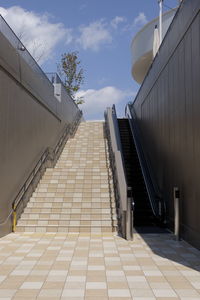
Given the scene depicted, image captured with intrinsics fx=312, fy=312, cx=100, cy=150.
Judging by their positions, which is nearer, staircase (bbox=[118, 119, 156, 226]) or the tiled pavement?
the tiled pavement

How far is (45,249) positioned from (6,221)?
1857mm

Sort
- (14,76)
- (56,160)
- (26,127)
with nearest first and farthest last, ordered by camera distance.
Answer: (14,76), (26,127), (56,160)

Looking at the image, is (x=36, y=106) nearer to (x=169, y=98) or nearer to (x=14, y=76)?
(x=14, y=76)

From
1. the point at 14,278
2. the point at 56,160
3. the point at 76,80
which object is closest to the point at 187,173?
the point at 14,278

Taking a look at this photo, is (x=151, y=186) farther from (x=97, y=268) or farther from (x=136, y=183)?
(x=97, y=268)

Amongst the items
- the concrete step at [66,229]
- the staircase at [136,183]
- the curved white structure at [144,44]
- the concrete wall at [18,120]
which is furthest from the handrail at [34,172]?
the curved white structure at [144,44]

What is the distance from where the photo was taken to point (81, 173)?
11.2 meters

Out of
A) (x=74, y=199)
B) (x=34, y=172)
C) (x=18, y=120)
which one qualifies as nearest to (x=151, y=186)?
(x=74, y=199)

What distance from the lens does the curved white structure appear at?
17.0 meters

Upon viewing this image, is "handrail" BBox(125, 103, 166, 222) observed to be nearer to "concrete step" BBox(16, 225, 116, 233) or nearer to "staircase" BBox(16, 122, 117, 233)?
"staircase" BBox(16, 122, 117, 233)

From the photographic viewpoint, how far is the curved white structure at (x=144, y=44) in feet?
55.6

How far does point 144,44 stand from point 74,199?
12259mm

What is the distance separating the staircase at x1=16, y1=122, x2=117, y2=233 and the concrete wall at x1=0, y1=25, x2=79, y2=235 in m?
0.79

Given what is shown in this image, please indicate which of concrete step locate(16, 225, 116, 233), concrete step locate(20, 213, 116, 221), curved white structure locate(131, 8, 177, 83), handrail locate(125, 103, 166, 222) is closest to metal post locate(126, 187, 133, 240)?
concrete step locate(16, 225, 116, 233)
